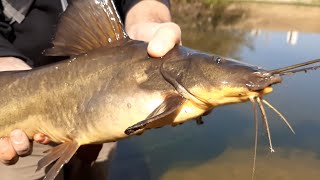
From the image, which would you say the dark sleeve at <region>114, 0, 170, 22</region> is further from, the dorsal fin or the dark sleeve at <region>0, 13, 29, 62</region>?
the dorsal fin

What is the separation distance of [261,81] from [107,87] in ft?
1.98

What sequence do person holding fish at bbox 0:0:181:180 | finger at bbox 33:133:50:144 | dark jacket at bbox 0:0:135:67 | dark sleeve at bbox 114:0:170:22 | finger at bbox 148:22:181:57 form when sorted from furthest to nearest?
dark sleeve at bbox 114:0:170:22, dark jacket at bbox 0:0:135:67, person holding fish at bbox 0:0:181:180, finger at bbox 33:133:50:144, finger at bbox 148:22:181:57

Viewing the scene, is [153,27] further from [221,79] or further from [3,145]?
[3,145]

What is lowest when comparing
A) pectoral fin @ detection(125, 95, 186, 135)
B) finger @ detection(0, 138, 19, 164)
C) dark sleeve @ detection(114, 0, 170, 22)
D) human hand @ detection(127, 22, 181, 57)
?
finger @ detection(0, 138, 19, 164)

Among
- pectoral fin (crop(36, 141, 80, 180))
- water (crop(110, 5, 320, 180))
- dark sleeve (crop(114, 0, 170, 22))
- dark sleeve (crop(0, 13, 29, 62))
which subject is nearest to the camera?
pectoral fin (crop(36, 141, 80, 180))

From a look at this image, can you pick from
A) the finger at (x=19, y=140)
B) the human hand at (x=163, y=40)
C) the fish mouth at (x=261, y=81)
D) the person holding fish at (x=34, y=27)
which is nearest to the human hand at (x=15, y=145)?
the finger at (x=19, y=140)

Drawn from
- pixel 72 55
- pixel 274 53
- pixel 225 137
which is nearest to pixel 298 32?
pixel 274 53

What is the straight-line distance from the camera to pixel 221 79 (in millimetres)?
1730

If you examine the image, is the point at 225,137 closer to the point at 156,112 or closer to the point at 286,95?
the point at 286,95

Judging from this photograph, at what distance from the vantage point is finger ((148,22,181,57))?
1.87 meters

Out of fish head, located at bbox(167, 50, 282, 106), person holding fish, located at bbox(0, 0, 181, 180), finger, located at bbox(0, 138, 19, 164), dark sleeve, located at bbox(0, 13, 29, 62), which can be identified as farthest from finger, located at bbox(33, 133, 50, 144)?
fish head, located at bbox(167, 50, 282, 106)

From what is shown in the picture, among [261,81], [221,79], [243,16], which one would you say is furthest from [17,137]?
[243,16]

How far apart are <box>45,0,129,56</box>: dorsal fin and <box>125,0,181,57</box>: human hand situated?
0.57 ft

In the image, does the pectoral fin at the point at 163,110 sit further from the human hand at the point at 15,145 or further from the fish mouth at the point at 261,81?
the human hand at the point at 15,145
